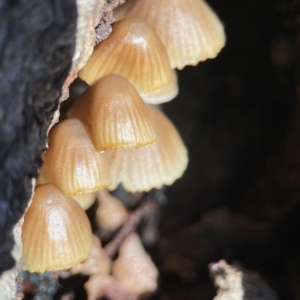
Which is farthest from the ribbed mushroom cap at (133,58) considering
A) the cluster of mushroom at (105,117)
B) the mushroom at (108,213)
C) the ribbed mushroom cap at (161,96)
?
→ the mushroom at (108,213)

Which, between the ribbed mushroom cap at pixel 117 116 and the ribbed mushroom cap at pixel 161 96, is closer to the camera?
the ribbed mushroom cap at pixel 117 116

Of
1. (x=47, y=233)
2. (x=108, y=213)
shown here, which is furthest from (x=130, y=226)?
(x=47, y=233)

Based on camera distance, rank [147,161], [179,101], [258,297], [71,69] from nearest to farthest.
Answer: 1. [71,69]
2. [258,297]
3. [147,161]
4. [179,101]

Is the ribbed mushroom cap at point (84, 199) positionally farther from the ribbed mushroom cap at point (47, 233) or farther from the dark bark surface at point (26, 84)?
the dark bark surface at point (26, 84)

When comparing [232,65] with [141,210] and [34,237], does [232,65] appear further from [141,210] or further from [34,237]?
[34,237]

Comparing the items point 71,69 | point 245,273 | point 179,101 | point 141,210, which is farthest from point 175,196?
point 71,69
